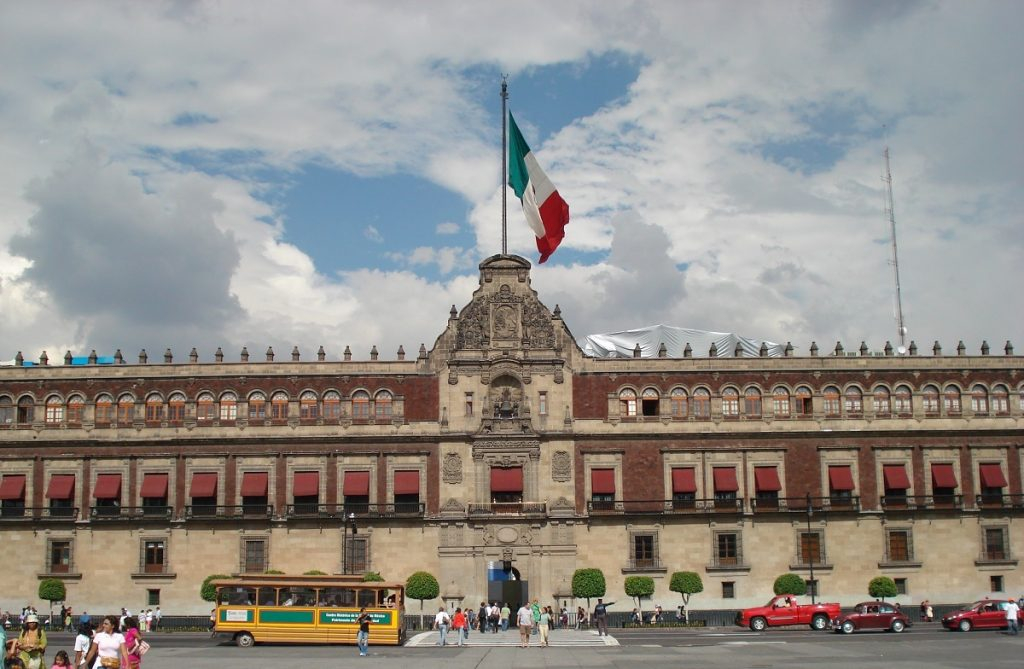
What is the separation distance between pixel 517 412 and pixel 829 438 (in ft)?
60.7

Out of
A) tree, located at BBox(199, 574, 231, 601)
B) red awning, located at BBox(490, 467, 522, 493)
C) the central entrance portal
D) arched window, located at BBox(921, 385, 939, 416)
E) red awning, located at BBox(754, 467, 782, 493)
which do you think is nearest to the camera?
tree, located at BBox(199, 574, 231, 601)

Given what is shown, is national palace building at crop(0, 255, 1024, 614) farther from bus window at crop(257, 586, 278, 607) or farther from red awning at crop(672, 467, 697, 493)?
bus window at crop(257, 586, 278, 607)

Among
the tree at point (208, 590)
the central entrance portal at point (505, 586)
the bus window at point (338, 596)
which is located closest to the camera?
the bus window at point (338, 596)

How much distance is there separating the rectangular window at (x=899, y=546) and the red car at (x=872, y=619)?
13729 millimetres

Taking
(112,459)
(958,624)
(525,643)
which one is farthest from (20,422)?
(958,624)

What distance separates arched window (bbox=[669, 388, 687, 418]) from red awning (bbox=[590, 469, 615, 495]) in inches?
206

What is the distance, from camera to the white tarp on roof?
254 ft

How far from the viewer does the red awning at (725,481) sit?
64812 millimetres

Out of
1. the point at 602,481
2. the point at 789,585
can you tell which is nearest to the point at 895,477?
the point at 789,585

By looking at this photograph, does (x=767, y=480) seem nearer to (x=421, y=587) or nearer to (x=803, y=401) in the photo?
(x=803, y=401)

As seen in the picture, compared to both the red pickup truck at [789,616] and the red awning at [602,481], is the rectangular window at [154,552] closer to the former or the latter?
the red awning at [602,481]

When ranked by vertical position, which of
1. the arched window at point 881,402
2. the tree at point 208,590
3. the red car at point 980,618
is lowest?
the red car at point 980,618

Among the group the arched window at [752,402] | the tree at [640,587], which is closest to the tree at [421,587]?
the tree at [640,587]

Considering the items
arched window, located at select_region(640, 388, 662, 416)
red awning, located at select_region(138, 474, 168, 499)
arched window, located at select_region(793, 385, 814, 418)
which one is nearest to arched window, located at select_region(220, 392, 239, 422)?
red awning, located at select_region(138, 474, 168, 499)
